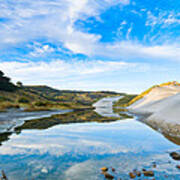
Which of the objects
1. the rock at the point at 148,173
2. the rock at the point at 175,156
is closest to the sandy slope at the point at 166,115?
the rock at the point at 175,156

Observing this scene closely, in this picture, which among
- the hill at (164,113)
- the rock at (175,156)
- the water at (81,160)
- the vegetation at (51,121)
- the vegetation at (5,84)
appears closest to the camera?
the water at (81,160)

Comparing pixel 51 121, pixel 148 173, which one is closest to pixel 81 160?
pixel 148 173

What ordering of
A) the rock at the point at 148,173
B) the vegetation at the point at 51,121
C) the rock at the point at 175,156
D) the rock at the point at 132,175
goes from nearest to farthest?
the rock at the point at 132,175
the rock at the point at 148,173
the rock at the point at 175,156
the vegetation at the point at 51,121

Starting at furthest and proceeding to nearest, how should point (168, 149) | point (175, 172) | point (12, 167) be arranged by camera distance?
point (168, 149)
point (12, 167)
point (175, 172)

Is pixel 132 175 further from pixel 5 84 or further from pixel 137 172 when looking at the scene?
pixel 5 84

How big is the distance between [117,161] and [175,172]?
11.9 feet

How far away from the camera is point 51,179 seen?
8.43 metres

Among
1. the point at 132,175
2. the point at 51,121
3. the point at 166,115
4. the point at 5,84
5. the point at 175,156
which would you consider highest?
the point at 5,84

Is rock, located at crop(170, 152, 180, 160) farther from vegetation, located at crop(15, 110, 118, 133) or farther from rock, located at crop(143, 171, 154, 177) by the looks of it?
vegetation, located at crop(15, 110, 118, 133)

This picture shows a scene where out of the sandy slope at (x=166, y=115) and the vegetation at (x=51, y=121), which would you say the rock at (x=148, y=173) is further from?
the vegetation at (x=51, y=121)

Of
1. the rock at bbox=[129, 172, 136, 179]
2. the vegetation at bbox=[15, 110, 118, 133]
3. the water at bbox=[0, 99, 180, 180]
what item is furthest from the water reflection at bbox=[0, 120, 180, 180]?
the vegetation at bbox=[15, 110, 118, 133]

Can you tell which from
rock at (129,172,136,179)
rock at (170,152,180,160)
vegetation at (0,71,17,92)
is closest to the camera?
rock at (129,172,136,179)

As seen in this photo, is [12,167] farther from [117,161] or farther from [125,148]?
[125,148]

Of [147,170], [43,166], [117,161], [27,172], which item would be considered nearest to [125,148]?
[117,161]
